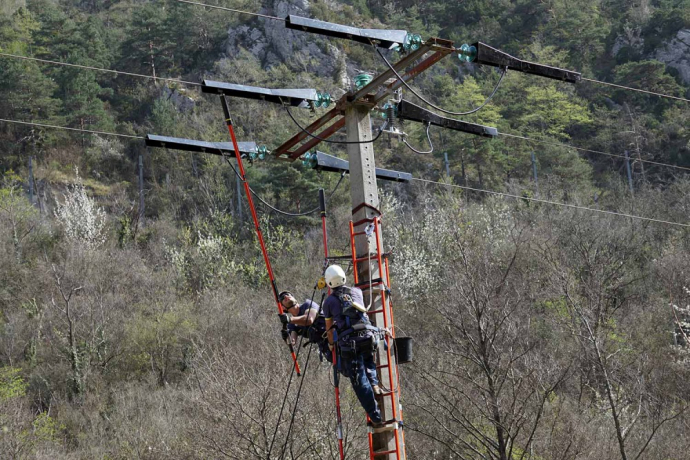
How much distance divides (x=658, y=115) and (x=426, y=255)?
91.9ft

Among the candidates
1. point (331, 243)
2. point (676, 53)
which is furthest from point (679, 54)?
point (331, 243)

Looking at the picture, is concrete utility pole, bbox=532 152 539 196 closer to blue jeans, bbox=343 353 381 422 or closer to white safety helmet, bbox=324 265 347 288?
white safety helmet, bbox=324 265 347 288

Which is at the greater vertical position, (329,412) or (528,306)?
(528,306)

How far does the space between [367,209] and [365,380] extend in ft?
6.08

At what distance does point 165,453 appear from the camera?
2691 centimetres

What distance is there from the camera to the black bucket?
8.97 metres

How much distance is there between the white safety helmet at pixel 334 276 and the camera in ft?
30.0

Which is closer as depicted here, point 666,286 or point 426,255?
point 666,286

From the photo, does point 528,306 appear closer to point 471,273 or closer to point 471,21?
point 471,273

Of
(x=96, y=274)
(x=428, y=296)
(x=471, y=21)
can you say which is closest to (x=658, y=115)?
(x=471, y=21)

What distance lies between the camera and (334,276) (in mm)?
9133

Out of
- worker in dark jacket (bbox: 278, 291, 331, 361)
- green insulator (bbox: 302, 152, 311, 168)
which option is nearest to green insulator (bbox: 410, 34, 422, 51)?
green insulator (bbox: 302, 152, 311, 168)

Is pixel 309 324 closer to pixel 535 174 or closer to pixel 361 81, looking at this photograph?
pixel 361 81

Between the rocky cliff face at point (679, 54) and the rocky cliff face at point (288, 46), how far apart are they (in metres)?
24.4
